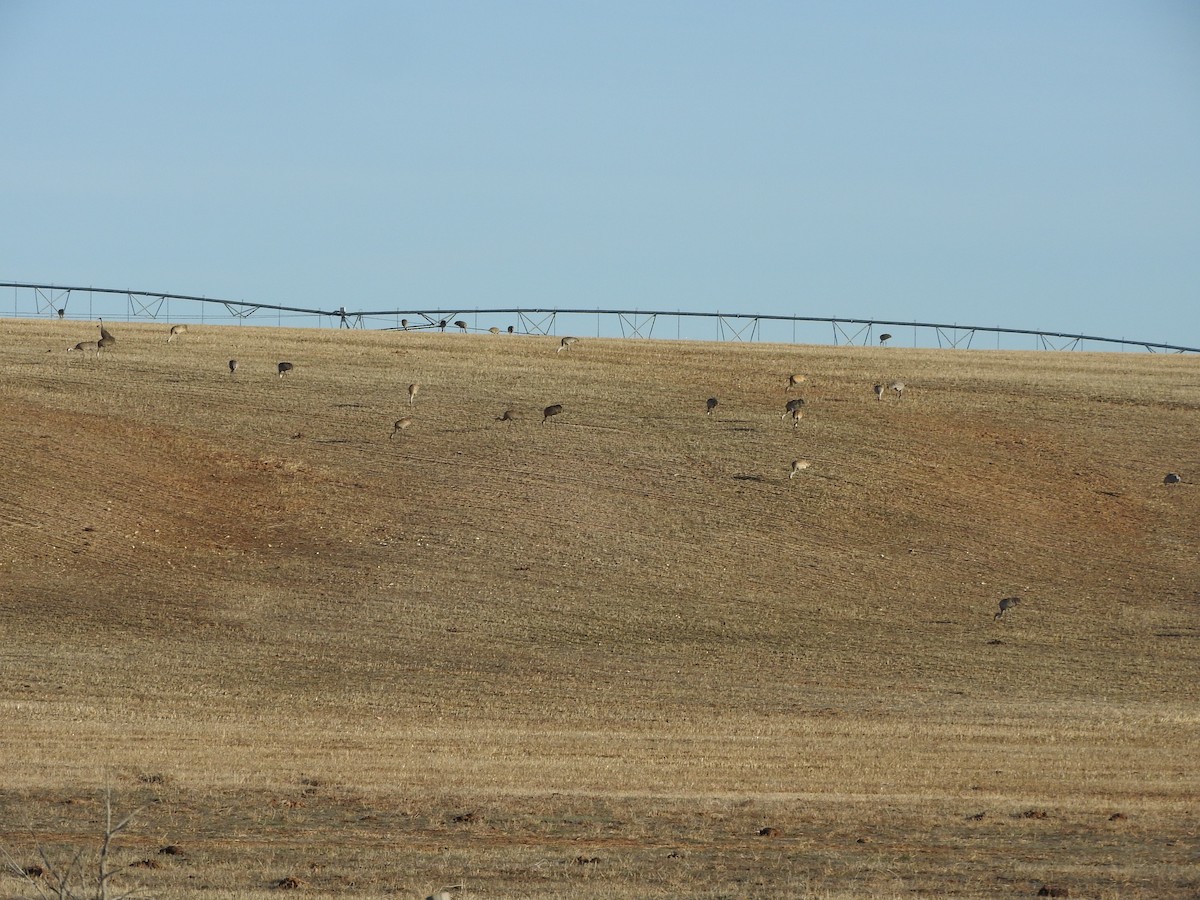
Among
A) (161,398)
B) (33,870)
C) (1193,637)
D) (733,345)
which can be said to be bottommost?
(33,870)

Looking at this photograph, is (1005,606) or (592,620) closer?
(592,620)

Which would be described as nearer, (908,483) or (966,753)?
(966,753)

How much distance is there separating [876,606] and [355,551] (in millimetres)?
12600

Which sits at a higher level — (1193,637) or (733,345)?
(733,345)

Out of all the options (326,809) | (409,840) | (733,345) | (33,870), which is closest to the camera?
(33,870)

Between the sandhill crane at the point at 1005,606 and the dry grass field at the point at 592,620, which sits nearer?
the dry grass field at the point at 592,620

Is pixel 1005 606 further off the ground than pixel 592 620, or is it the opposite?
pixel 1005 606

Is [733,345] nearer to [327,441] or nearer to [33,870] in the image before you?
[327,441]

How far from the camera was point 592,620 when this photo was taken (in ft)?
107

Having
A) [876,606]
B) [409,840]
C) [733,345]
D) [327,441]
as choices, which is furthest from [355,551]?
[733,345]

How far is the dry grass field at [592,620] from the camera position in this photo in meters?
15.3

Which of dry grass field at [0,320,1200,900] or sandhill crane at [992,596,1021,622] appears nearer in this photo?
dry grass field at [0,320,1200,900]

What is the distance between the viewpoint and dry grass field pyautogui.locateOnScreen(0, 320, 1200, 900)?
15289mm

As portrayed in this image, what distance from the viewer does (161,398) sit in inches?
1869
